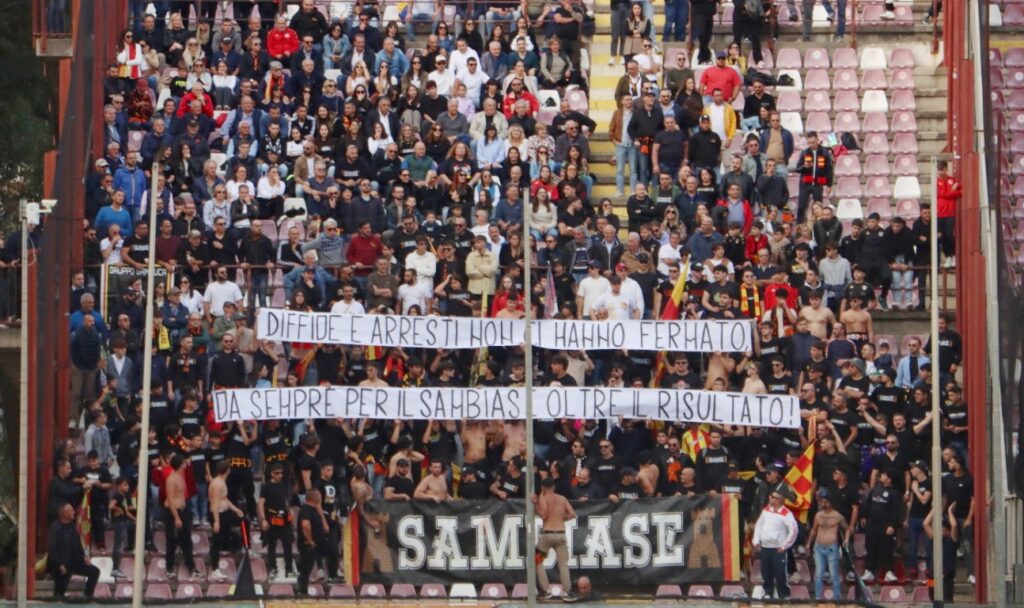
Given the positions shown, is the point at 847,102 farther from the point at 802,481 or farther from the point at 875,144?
the point at 802,481

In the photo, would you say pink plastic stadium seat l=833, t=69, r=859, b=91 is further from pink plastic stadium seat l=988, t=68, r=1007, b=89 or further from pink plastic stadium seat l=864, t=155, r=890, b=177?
pink plastic stadium seat l=988, t=68, r=1007, b=89

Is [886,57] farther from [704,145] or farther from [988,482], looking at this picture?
[988,482]

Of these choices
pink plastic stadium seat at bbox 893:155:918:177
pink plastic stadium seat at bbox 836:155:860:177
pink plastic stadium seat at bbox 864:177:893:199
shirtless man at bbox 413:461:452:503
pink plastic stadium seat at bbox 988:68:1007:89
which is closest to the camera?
shirtless man at bbox 413:461:452:503

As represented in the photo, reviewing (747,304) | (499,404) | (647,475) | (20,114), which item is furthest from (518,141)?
(20,114)

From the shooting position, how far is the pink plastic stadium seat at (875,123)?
40312 mm

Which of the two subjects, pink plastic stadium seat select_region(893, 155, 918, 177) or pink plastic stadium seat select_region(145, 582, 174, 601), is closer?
pink plastic stadium seat select_region(145, 582, 174, 601)

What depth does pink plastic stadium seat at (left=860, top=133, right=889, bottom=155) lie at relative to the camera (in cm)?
4003

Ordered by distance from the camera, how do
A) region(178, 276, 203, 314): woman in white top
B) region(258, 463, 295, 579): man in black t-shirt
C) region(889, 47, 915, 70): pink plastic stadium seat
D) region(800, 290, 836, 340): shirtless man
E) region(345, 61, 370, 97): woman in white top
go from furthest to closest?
1. region(889, 47, 915, 70): pink plastic stadium seat
2. region(345, 61, 370, 97): woman in white top
3. region(178, 276, 203, 314): woman in white top
4. region(800, 290, 836, 340): shirtless man
5. region(258, 463, 295, 579): man in black t-shirt

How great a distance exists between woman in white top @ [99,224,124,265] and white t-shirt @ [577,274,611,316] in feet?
20.8

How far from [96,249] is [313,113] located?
4047 millimetres

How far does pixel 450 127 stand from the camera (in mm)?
39406

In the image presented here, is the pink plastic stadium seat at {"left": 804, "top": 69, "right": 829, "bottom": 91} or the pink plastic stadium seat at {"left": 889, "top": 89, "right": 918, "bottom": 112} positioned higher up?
the pink plastic stadium seat at {"left": 804, "top": 69, "right": 829, "bottom": 91}

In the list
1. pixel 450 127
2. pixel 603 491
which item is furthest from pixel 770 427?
pixel 450 127

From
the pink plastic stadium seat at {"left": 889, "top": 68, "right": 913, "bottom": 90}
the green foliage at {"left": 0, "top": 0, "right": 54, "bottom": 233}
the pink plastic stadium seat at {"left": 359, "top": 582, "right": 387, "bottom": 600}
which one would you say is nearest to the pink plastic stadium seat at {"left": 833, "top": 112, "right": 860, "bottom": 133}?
the pink plastic stadium seat at {"left": 889, "top": 68, "right": 913, "bottom": 90}
